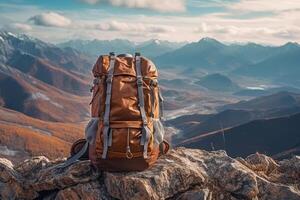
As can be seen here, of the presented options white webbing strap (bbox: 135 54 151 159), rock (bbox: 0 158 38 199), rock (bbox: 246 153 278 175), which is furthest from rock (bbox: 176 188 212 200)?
rock (bbox: 0 158 38 199)

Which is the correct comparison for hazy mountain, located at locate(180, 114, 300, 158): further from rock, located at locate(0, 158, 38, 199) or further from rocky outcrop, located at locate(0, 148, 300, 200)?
rock, located at locate(0, 158, 38, 199)

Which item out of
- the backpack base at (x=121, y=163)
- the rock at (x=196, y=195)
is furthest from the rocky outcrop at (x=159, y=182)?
the backpack base at (x=121, y=163)

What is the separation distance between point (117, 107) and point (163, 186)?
1994 mm

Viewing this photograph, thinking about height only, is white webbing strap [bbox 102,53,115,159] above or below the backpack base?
above

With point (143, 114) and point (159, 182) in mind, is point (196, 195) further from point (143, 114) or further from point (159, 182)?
point (143, 114)

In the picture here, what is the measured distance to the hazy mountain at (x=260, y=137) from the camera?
5837 inches

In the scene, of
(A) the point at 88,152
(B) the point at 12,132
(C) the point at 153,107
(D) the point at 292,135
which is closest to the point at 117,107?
(C) the point at 153,107

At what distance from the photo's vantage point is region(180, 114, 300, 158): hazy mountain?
148250mm

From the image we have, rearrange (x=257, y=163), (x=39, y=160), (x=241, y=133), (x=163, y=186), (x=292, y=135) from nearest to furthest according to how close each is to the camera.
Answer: (x=163, y=186), (x=39, y=160), (x=257, y=163), (x=292, y=135), (x=241, y=133)

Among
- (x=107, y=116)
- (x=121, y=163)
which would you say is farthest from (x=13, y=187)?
(x=107, y=116)

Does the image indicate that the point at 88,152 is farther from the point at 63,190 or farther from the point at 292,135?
the point at 292,135

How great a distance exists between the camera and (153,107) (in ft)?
33.4

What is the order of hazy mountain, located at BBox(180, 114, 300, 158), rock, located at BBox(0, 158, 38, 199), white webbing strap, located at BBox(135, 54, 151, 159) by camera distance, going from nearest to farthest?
white webbing strap, located at BBox(135, 54, 151, 159) → rock, located at BBox(0, 158, 38, 199) → hazy mountain, located at BBox(180, 114, 300, 158)

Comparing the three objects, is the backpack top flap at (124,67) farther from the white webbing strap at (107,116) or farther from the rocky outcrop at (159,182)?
the rocky outcrop at (159,182)
